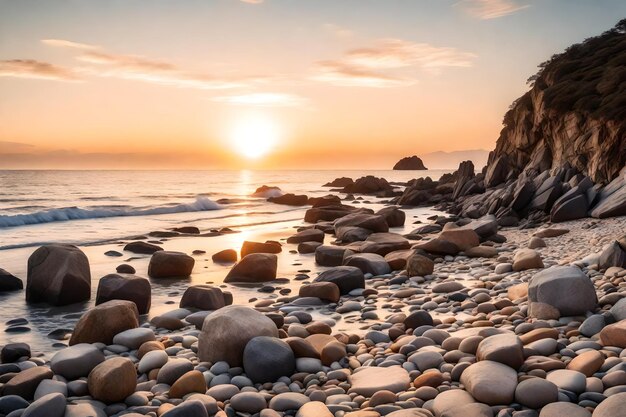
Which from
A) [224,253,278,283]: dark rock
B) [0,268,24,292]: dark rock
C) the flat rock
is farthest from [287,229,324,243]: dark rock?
the flat rock

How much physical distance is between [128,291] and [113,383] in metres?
3.34

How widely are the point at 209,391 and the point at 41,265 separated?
5390 millimetres

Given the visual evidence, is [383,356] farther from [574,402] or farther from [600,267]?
[600,267]

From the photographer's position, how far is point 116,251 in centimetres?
1348

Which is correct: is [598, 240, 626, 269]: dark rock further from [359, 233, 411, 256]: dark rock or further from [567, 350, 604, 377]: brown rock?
[359, 233, 411, 256]: dark rock

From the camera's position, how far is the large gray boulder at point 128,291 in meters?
7.60

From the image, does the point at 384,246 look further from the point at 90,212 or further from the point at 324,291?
the point at 90,212

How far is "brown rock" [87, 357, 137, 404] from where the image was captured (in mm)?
4438

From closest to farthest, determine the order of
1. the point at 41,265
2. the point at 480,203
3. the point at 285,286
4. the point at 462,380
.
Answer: the point at 462,380 → the point at 41,265 → the point at 285,286 → the point at 480,203

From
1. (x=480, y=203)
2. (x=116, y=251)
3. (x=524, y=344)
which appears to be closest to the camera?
(x=524, y=344)

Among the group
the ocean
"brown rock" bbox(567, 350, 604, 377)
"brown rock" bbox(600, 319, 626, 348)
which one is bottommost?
the ocean

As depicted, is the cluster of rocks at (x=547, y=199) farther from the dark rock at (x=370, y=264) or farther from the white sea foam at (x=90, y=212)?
the white sea foam at (x=90, y=212)

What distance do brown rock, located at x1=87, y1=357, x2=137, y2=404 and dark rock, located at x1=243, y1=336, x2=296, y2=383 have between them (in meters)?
1.10

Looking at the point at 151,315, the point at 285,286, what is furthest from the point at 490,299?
the point at 151,315
